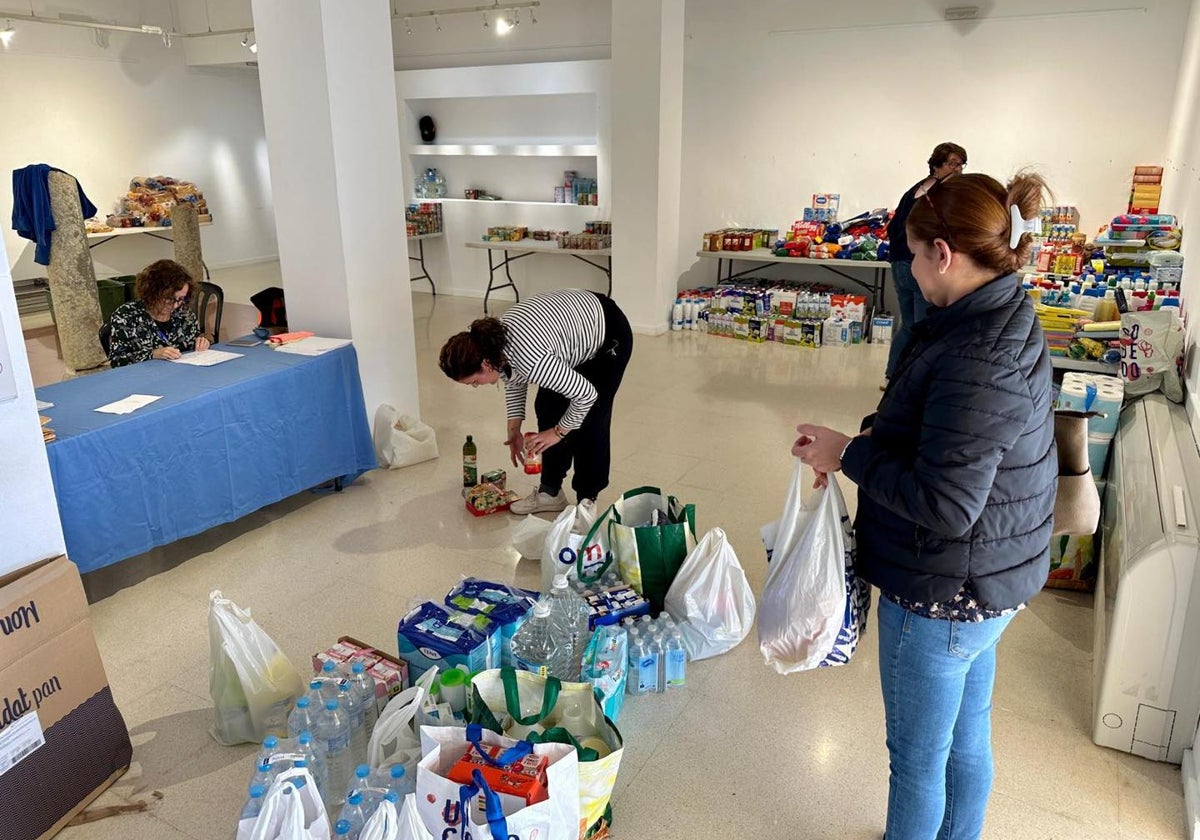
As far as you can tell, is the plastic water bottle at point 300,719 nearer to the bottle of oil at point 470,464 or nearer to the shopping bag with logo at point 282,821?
the shopping bag with logo at point 282,821

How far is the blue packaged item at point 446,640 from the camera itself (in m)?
2.34

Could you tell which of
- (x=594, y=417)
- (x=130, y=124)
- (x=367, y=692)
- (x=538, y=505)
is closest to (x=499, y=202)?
(x=130, y=124)

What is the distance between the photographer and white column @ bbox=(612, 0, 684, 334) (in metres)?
6.95

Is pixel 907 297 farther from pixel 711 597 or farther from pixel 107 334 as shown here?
pixel 107 334

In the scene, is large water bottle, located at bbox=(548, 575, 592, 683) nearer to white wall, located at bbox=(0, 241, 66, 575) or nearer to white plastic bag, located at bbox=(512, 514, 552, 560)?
white plastic bag, located at bbox=(512, 514, 552, 560)

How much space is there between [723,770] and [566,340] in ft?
5.39

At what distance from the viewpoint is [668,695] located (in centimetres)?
268

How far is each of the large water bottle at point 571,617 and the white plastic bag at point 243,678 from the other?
0.82 m

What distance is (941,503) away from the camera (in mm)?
1442

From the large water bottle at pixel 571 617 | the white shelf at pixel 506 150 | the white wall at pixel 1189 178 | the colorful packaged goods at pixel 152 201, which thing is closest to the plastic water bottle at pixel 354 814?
the large water bottle at pixel 571 617

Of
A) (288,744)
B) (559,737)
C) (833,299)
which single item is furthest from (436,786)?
(833,299)

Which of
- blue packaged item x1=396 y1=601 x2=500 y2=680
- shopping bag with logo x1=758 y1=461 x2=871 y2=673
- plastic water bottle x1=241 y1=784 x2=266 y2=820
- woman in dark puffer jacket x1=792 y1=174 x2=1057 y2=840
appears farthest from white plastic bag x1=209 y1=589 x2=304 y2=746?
woman in dark puffer jacket x1=792 y1=174 x2=1057 y2=840

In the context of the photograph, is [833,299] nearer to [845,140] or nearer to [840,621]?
[845,140]

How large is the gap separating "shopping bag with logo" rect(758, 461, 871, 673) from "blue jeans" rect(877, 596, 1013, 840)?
135 millimetres
